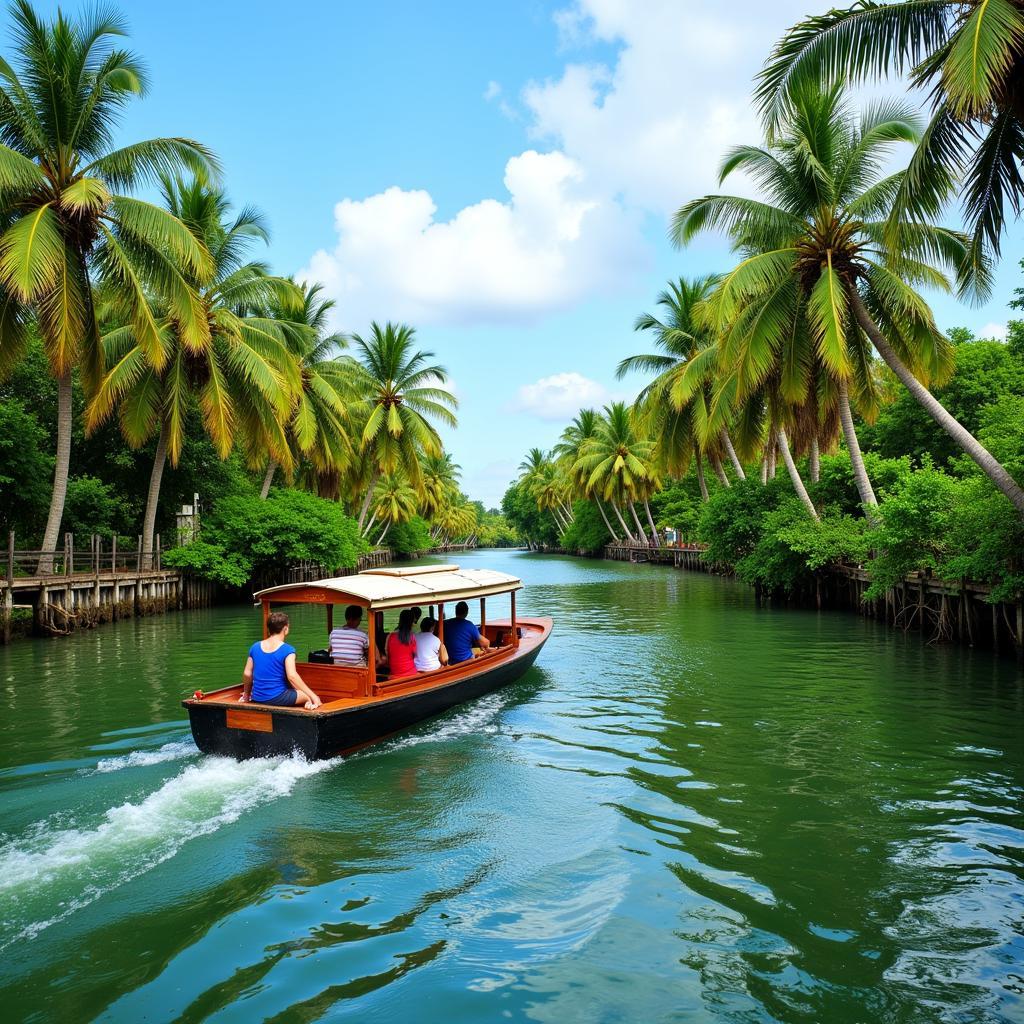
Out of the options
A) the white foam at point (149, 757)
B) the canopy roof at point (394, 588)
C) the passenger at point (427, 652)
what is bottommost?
the white foam at point (149, 757)

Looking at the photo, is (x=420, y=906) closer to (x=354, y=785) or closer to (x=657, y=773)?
(x=354, y=785)

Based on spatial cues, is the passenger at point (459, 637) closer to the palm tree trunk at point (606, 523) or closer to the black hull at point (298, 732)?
the black hull at point (298, 732)

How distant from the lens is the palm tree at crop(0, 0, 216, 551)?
15961 millimetres

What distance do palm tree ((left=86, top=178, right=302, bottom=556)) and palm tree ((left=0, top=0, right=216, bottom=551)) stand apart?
235cm

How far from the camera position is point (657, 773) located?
784 cm

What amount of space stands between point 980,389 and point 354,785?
27.7 m

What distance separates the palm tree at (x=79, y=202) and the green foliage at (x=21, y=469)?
8.27 feet

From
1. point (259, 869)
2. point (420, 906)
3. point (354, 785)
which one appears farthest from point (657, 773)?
point (259, 869)

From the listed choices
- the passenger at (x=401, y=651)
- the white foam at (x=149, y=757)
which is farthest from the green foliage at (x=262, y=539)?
the white foam at (x=149, y=757)

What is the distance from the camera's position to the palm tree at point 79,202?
1596cm

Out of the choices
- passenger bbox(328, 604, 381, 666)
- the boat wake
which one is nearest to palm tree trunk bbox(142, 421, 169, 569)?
passenger bbox(328, 604, 381, 666)

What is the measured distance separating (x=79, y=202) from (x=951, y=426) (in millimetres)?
17265

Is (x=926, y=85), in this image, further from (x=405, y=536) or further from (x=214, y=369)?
(x=405, y=536)

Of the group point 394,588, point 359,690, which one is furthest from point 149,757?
point 394,588
